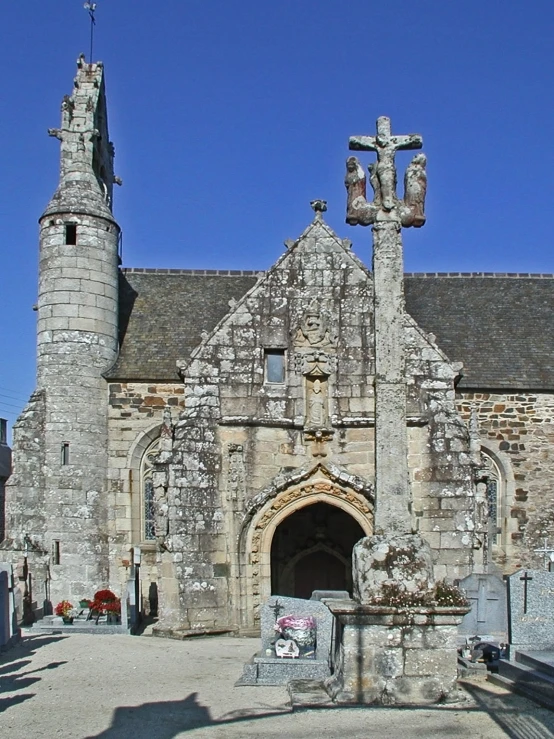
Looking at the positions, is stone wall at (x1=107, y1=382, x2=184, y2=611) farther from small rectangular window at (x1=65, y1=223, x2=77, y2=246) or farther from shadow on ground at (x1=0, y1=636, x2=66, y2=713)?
shadow on ground at (x1=0, y1=636, x2=66, y2=713)

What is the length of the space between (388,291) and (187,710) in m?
4.35

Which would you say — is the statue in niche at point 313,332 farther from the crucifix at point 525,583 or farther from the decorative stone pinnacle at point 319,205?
the crucifix at point 525,583

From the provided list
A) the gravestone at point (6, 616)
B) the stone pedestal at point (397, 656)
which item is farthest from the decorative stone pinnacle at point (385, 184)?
the gravestone at point (6, 616)

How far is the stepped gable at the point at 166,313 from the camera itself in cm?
1852

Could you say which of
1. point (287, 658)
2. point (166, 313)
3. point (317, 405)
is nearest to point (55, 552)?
point (166, 313)

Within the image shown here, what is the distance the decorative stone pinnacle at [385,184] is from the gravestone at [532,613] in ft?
13.7

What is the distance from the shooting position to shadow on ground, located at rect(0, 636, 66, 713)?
9383 millimetres

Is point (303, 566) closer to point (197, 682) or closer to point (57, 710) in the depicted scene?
point (197, 682)

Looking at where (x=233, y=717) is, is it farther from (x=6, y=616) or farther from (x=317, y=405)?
(x=317, y=405)

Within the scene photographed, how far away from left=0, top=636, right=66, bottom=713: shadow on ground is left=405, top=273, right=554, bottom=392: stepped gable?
9.42 meters

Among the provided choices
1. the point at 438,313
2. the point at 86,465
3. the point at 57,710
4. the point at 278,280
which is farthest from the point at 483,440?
the point at 57,710

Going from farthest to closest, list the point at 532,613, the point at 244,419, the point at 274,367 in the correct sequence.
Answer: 1. the point at 274,367
2. the point at 244,419
3. the point at 532,613

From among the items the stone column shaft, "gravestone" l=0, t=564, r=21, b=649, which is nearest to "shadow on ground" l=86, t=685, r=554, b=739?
Result: the stone column shaft

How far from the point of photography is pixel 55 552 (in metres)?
17.2
